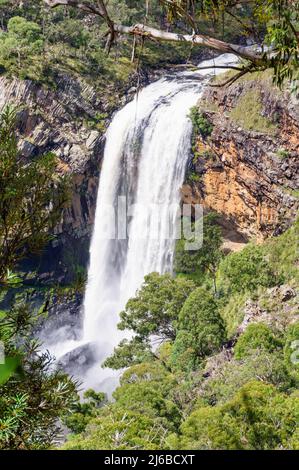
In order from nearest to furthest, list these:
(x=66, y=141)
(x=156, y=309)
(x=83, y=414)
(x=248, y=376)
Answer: (x=248, y=376) → (x=83, y=414) → (x=156, y=309) → (x=66, y=141)

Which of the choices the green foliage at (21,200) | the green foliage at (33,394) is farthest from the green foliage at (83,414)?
the green foliage at (21,200)

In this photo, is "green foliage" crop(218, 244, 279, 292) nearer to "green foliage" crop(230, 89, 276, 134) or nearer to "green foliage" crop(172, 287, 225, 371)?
"green foliage" crop(172, 287, 225, 371)

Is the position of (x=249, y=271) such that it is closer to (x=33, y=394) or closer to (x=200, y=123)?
(x=200, y=123)

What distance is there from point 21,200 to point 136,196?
27004 millimetres

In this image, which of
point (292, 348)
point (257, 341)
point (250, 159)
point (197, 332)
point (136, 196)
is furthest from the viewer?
point (136, 196)

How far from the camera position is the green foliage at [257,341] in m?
18.2

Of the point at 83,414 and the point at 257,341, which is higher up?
the point at 257,341

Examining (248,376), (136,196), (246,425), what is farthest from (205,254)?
(246,425)

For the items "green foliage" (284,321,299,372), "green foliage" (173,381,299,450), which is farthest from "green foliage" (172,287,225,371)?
"green foliage" (173,381,299,450)

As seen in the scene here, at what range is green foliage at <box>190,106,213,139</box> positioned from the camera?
30.3 meters

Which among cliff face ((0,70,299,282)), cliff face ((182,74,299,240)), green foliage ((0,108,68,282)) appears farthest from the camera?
cliff face ((0,70,299,282))

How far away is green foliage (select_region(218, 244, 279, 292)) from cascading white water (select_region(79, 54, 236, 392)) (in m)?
6.91

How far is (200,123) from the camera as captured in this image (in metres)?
30.4
